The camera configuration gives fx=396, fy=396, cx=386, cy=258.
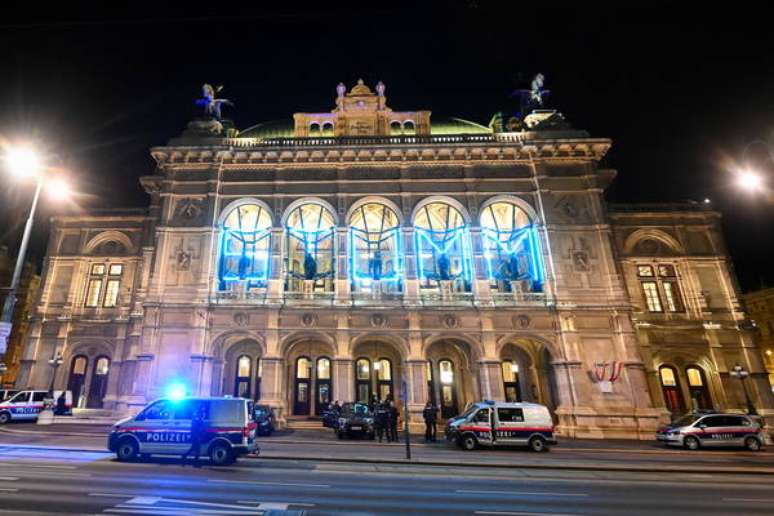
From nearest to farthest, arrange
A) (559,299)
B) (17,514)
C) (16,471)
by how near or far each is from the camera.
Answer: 1. (17,514)
2. (16,471)
3. (559,299)

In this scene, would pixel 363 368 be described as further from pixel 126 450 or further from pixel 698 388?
pixel 698 388

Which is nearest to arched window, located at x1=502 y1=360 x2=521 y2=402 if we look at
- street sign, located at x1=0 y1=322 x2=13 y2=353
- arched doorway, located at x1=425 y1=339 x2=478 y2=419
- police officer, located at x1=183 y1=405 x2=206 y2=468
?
arched doorway, located at x1=425 y1=339 x2=478 y2=419

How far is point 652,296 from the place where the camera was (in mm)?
28125

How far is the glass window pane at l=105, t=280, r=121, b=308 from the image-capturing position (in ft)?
95.4

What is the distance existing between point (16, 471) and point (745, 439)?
1118 inches

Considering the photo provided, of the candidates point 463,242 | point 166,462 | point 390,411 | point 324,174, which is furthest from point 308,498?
point 324,174

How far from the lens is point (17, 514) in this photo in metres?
7.36

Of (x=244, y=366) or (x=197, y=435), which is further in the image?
(x=244, y=366)

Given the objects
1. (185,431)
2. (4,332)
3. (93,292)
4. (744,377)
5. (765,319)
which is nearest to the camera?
(185,431)

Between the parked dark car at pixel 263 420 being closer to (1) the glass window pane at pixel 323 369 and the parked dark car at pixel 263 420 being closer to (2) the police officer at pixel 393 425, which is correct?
(2) the police officer at pixel 393 425

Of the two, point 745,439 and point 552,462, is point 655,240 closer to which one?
point 745,439

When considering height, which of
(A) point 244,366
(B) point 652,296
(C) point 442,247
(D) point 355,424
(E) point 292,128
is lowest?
(D) point 355,424

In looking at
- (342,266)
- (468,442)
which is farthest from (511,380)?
(342,266)

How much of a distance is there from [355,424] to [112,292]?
21869 mm
